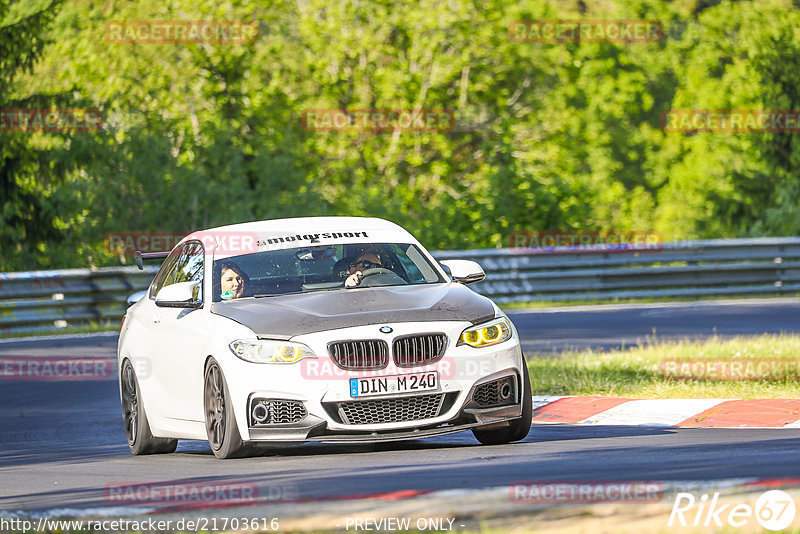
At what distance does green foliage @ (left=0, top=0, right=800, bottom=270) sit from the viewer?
101ft

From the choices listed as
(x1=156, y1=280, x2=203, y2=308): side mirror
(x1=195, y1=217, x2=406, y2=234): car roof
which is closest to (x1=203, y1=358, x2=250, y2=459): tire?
(x1=156, y1=280, x2=203, y2=308): side mirror

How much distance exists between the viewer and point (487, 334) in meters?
9.08

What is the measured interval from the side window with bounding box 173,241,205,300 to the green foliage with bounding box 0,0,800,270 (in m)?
19.0

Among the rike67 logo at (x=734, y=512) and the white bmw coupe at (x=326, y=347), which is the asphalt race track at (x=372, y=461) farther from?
the rike67 logo at (x=734, y=512)

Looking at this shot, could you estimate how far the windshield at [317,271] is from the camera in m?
9.77

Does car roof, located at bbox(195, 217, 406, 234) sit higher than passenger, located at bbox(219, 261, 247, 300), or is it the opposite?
car roof, located at bbox(195, 217, 406, 234)

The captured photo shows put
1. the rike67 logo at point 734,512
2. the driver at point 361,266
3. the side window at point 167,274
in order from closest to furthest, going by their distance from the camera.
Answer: the rike67 logo at point 734,512 < the driver at point 361,266 < the side window at point 167,274

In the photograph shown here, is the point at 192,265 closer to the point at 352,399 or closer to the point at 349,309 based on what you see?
the point at 349,309

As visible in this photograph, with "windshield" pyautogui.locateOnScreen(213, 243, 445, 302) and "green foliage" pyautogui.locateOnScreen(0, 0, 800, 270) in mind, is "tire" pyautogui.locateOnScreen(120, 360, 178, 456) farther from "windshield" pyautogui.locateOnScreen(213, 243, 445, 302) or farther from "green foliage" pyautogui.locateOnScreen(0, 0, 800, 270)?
"green foliage" pyautogui.locateOnScreen(0, 0, 800, 270)

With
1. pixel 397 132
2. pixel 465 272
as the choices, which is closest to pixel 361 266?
pixel 465 272

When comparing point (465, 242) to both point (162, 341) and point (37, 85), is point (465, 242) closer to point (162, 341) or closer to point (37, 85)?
point (37, 85)

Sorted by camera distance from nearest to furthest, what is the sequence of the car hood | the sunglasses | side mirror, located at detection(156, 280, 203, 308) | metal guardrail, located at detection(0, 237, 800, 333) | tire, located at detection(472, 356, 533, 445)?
1. the car hood
2. tire, located at detection(472, 356, 533, 445)
3. side mirror, located at detection(156, 280, 203, 308)
4. the sunglasses
5. metal guardrail, located at detection(0, 237, 800, 333)

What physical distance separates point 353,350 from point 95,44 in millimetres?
33366

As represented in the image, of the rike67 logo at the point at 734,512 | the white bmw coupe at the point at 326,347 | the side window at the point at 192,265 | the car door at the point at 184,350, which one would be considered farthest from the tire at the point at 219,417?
the rike67 logo at the point at 734,512
